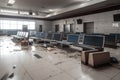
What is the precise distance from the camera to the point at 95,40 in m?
4.27

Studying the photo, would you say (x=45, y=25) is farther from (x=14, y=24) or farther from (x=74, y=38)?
(x=74, y=38)

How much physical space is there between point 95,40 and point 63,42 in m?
1.85

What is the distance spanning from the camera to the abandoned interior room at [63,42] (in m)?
2.68

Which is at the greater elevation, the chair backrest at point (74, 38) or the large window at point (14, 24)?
the large window at point (14, 24)

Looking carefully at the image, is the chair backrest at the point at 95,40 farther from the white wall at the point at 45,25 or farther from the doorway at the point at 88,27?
the white wall at the point at 45,25

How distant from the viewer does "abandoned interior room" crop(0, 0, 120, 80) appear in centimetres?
268

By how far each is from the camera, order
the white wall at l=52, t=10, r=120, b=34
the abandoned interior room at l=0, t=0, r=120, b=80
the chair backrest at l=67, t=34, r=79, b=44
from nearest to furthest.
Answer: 1. the abandoned interior room at l=0, t=0, r=120, b=80
2. the chair backrest at l=67, t=34, r=79, b=44
3. the white wall at l=52, t=10, r=120, b=34

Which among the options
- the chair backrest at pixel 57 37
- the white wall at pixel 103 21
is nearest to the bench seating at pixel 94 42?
the chair backrest at pixel 57 37

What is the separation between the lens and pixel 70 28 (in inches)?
520

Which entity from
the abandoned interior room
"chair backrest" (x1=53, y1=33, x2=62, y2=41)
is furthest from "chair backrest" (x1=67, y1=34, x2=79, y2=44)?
"chair backrest" (x1=53, y1=33, x2=62, y2=41)

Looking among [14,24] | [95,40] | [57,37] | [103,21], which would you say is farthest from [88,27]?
[14,24]

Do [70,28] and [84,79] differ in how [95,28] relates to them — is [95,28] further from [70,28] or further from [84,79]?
[84,79]

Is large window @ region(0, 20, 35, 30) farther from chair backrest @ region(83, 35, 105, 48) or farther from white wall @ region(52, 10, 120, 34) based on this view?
chair backrest @ region(83, 35, 105, 48)

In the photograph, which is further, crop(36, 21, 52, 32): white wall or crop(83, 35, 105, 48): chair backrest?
crop(36, 21, 52, 32): white wall
